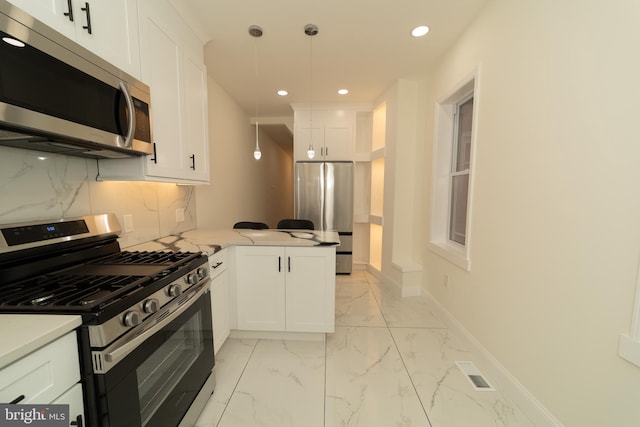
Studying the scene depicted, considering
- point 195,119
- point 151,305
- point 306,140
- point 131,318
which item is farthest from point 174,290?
point 306,140

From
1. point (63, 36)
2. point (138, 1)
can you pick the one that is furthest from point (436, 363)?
point (138, 1)

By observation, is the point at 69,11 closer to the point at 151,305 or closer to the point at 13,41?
the point at 13,41

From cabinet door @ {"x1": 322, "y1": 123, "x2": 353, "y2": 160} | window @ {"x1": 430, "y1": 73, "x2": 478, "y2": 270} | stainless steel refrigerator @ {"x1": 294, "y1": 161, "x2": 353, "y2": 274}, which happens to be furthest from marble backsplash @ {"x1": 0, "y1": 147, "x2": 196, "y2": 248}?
window @ {"x1": 430, "y1": 73, "x2": 478, "y2": 270}

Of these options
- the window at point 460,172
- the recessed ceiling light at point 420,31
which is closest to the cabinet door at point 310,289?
the window at point 460,172

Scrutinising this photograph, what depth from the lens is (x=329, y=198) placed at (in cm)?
402

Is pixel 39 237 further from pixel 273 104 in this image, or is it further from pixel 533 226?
pixel 273 104

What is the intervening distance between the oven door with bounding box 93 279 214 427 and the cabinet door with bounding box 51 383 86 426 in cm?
5

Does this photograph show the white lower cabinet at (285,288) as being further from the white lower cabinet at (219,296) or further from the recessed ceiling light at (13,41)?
the recessed ceiling light at (13,41)

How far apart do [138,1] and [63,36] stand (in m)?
0.68

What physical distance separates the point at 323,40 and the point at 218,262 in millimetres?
2151

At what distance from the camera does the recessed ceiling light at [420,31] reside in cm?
220

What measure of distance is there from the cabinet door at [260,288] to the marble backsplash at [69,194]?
2.44ft

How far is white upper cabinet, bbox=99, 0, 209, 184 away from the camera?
1.57 m

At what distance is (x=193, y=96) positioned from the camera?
6.82ft
